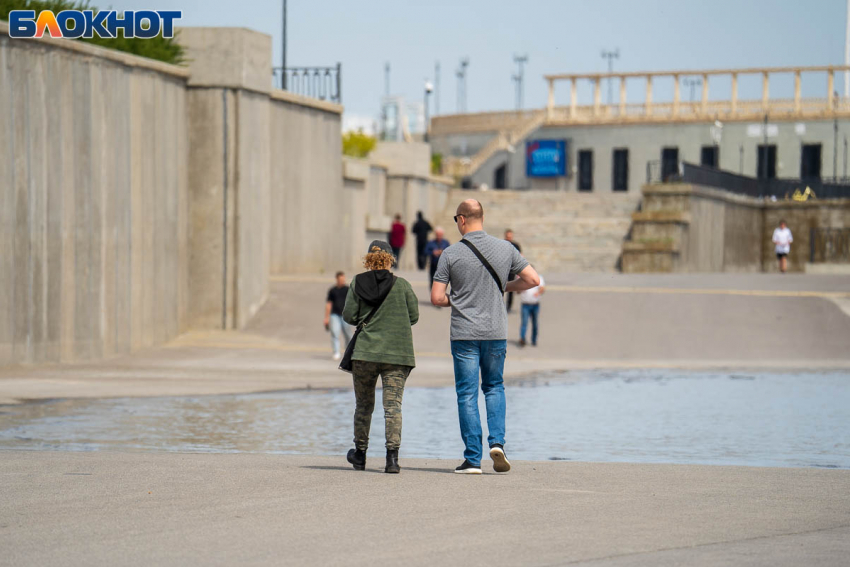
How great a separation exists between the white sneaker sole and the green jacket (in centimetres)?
84

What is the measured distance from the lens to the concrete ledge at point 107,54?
61.8 ft

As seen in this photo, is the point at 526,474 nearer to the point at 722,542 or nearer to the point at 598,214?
the point at 722,542

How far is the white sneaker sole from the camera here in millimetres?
8789

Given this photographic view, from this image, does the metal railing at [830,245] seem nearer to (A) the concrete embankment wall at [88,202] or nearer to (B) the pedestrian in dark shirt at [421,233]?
(B) the pedestrian in dark shirt at [421,233]

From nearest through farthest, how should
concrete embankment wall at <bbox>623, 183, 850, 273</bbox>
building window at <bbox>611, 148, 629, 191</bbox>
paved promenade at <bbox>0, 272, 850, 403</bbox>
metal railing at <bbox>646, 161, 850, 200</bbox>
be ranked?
1. paved promenade at <bbox>0, 272, 850, 403</bbox>
2. concrete embankment wall at <bbox>623, 183, 850, 273</bbox>
3. metal railing at <bbox>646, 161, 850, 200</bbox>
4. building window at <bbox>611, 148, 629, 191</bbox>

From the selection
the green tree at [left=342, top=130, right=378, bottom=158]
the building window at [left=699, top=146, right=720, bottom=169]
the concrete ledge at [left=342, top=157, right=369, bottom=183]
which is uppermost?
the green tree at [left=342, top=130, right=378, bottom=158]

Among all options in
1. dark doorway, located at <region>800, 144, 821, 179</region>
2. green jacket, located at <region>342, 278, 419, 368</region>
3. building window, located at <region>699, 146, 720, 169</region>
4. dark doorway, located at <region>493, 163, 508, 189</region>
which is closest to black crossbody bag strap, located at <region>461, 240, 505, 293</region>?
green jacket, located at <region>342, 278, 419, 368</region>

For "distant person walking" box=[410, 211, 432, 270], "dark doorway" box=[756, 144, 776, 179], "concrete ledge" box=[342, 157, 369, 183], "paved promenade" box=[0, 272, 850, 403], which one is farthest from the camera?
"dark doorway" box=[756, 144, 776, 179]

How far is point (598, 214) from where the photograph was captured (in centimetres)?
4700

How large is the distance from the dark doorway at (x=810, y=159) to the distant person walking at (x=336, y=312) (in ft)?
154

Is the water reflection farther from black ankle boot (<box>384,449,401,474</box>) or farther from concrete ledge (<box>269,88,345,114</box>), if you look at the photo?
concrete ledge (<box>269,88,345,114</box>)

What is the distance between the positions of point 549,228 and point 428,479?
1502 inches

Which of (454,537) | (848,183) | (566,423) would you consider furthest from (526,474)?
(848,183)

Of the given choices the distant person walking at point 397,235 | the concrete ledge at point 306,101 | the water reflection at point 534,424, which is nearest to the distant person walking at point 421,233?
the distant person walking at point 397,235
